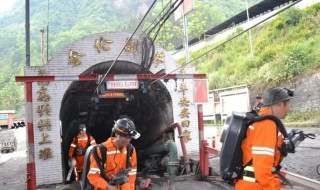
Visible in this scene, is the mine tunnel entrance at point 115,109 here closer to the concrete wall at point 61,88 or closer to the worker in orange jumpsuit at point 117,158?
the concrete wall at point 61,88

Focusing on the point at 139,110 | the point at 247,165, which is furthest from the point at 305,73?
the point at 247,165

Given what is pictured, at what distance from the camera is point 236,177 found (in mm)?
3240

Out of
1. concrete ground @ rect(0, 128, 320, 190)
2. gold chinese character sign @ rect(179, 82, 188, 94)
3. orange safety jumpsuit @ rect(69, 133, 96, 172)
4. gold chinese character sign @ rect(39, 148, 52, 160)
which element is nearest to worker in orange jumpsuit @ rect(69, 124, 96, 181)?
orange safety jumpsuit @ rect(69, 133, 96, 172)

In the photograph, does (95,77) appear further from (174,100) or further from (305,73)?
(305,73)

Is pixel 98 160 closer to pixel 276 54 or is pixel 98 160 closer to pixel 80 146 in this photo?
pixel 80 146

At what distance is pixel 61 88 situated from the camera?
9539 mm

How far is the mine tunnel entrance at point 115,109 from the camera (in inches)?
434

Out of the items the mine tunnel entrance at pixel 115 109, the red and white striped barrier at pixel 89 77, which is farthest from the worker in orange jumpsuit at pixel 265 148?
the mine tunnel entrance at pixel 115 109

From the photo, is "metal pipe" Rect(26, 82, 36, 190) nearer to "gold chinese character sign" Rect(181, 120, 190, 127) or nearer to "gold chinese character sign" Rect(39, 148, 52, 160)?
"gold chinese character sign" Rect(39, 148, 52, 160)

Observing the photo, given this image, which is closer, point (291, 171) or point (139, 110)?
point (291, 171)

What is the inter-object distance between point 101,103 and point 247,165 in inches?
457

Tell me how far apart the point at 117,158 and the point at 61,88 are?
236 inches

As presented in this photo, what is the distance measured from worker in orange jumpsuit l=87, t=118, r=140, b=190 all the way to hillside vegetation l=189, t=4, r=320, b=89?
803 inches

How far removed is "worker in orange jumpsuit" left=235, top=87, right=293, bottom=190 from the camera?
2955mm
